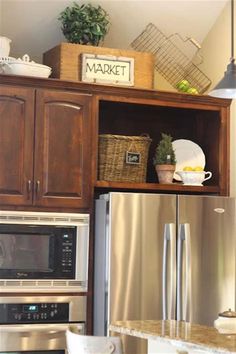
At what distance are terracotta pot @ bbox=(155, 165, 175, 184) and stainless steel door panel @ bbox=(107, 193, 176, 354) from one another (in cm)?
26

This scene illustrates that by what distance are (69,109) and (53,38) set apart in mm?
690

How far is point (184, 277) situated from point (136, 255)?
12.7 inches

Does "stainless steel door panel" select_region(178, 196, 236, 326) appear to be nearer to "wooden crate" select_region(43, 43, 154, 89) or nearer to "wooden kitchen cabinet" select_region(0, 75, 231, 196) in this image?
"wooden kitchen cabinet" select_region(0, 75, 231, 196)

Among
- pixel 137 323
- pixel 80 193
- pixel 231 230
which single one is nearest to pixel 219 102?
pixel 231 230

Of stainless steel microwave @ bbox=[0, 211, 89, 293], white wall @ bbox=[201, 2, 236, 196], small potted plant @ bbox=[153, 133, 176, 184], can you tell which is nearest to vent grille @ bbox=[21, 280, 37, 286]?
stainless steel microwave @ bbox=[0, 211, 89, 293]

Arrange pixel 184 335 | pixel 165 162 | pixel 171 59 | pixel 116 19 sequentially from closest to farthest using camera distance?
pixel 184 335 < pixel 165 162 < pixel 116 19 < pixel 171 59

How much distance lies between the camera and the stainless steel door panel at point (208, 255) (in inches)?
150

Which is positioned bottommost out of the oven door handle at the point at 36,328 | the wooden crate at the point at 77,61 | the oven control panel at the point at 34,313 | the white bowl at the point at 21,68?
the oven door handle at the point at 36,328

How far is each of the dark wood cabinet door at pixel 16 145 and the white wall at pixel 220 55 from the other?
1424mm

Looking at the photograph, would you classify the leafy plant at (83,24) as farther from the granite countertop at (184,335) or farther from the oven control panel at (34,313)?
the granite countertop at (184,335)

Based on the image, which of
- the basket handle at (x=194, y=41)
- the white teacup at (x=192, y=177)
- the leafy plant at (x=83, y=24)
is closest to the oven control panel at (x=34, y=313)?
the white teacup at (x=192, y=177)

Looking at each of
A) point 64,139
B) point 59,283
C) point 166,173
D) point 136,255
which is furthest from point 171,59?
point 59,283

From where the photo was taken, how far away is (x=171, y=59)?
4.55 meters

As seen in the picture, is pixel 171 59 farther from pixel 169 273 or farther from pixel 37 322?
pixel 37 322
